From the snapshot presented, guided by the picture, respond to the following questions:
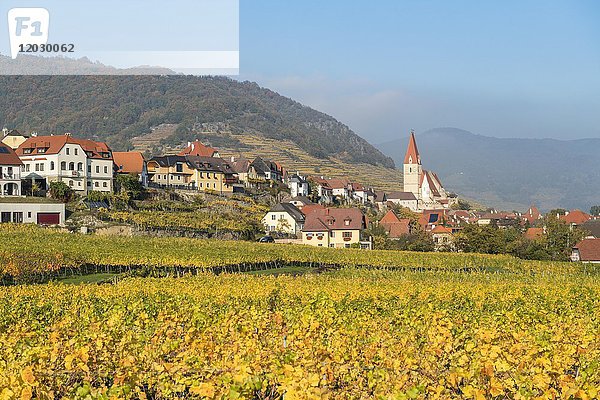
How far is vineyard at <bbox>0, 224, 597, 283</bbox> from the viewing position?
40375 mm

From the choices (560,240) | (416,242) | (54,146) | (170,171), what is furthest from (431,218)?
(54,146)

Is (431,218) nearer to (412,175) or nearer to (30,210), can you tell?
(412,175)

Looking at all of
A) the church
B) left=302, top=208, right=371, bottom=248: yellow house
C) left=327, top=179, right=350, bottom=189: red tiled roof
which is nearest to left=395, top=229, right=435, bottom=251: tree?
left=302, top=208, right=371, bottom=248: yellow house

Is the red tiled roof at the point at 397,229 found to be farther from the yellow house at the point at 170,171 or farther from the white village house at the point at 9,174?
the white village house at the point at 9,174

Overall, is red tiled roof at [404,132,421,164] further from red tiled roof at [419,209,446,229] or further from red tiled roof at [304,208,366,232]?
red tiled roof at [304,208,366,232]

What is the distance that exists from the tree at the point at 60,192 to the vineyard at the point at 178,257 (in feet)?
35.7

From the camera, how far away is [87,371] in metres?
9.74

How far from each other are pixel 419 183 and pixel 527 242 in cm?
9424

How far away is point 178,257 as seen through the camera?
153 ft

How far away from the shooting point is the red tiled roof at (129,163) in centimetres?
8412

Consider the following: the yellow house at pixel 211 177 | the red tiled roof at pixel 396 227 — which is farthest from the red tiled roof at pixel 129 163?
the red tiled roof at pixel 396 227

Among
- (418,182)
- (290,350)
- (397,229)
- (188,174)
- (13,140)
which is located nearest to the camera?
(290,350)

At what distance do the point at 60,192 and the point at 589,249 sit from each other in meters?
47.1

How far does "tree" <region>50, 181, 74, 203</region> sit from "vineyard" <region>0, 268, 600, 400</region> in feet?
152
